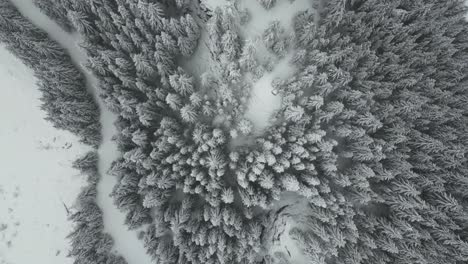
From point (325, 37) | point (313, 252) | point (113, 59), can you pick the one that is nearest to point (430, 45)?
point (325, 37)

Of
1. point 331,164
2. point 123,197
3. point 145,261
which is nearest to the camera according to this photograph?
point 331,164

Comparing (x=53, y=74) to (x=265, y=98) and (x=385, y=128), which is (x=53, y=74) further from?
(x=385, y=128)

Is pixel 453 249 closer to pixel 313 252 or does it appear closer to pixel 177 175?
pixel 313 252

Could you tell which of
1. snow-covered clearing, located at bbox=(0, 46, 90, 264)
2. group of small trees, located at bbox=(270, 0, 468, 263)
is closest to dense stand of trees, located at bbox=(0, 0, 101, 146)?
snow-covered clearing, located at bbox=(0, 46, 90, 264)

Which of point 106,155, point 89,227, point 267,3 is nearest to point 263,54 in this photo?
point 267,3

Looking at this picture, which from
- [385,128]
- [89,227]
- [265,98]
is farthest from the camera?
[89,227]

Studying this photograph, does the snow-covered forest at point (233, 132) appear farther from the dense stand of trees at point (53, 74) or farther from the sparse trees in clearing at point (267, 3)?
the sparse trees in clearing at point (267, 3)

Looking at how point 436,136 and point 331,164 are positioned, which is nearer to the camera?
point 331,164
